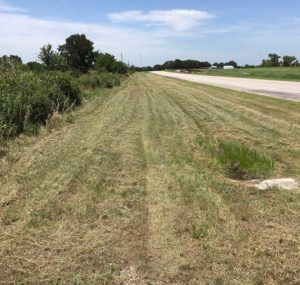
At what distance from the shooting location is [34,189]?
662 centimetres

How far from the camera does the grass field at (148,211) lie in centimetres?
416

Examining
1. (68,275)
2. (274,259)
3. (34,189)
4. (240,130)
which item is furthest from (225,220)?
(240,130)

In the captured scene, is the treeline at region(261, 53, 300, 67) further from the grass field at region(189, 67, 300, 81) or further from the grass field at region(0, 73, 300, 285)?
the grass field at region(0, 73, 300, 285)

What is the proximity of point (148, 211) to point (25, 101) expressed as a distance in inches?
322

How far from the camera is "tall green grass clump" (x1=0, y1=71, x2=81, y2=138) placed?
1116cm

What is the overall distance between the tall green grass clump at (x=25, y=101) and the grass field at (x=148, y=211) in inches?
32.8

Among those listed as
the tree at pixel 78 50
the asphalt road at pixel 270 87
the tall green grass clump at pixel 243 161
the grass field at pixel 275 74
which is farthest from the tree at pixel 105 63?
the tall green grass clump at pixel 243 161

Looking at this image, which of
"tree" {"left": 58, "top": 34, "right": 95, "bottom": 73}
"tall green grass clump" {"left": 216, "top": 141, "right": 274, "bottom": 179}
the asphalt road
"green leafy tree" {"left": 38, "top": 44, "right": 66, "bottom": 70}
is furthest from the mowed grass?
"tree" {"left": 58, "top": 34, "right": 95, "bottom": 73}

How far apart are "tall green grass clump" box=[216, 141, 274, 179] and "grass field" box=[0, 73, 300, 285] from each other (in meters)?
0.02

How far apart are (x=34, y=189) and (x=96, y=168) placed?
1.50 m

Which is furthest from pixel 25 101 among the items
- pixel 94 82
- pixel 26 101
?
pixel 94 82

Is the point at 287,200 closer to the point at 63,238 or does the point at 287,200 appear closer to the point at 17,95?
the point at 63,238

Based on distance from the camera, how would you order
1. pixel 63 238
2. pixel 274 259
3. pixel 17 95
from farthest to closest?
1. pixel 17 95
2. pixel 63 238
3. pixel 274 259

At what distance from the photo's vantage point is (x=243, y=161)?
8.53m
